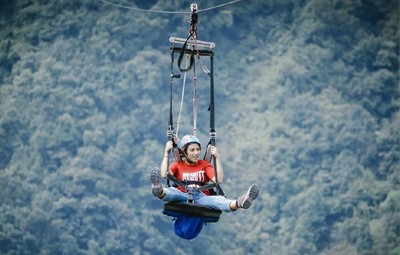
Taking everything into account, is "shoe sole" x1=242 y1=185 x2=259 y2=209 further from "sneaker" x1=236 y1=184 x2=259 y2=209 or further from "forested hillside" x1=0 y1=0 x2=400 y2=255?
"forested hillside" x1=0 y1=0 x2=400 y2=255

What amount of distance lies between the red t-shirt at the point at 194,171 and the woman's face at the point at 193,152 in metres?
0.08

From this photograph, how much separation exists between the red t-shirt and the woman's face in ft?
0.27

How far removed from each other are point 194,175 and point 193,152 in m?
0.20

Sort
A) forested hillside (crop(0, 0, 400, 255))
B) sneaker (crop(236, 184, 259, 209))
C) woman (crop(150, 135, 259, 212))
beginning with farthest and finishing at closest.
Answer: forested hillside (crop(0, 0, 400, 255)) → woman (crop(150, 135, 259, 212)) → sneaker (crop(236, 184, 259, 209))

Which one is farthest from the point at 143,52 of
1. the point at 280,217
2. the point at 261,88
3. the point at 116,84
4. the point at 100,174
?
the point at 280,217

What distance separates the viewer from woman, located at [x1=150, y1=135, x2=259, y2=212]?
844 centimetres

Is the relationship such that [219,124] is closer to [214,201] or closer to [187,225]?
[187,225]

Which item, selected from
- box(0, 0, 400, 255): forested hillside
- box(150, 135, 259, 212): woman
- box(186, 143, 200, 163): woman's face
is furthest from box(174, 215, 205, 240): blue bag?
box(0, 0, 400, 255): forested hillside

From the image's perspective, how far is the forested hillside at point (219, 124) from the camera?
31375mm

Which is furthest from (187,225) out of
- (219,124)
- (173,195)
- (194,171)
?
(219,124)

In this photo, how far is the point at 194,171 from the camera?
901 centimetres

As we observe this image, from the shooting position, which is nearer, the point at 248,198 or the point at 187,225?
the point at 248,198

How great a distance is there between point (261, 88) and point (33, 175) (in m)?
9.72

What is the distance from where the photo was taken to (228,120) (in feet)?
121
